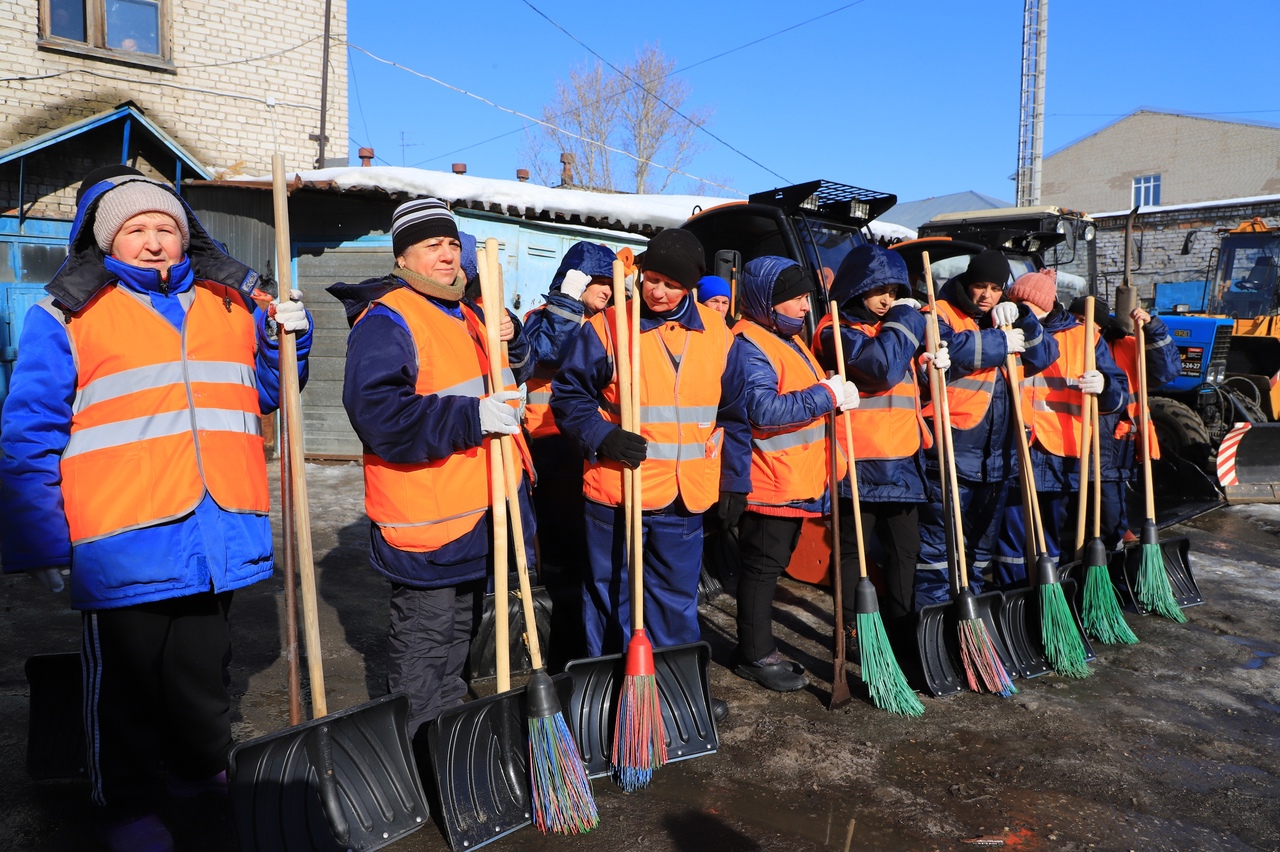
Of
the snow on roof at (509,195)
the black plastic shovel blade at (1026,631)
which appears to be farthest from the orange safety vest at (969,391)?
the snow on roof at (509,195)

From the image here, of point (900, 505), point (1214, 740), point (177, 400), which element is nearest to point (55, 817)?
point (177, 400)

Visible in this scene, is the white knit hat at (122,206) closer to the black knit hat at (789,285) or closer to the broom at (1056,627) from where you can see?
the black knit hat at (789,285)

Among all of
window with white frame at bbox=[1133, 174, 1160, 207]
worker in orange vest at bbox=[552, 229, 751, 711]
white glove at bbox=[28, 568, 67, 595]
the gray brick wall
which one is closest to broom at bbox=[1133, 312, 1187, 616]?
worker in orange vest at bbox=[552, 229, 751, 711]

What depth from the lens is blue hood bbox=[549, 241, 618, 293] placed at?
4453mm

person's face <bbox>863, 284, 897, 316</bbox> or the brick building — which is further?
the brick building

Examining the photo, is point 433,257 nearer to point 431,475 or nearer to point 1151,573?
point 431,475

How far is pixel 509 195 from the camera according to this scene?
1027 cm

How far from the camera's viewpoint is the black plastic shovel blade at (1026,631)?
13.1 ft

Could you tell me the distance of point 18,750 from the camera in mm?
3178

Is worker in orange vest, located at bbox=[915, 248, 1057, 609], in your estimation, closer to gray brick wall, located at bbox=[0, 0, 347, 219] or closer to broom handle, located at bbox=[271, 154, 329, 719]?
broom handle, located at bbox=[271, 154, 329, 719]

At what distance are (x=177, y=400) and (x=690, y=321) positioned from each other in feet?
5.74

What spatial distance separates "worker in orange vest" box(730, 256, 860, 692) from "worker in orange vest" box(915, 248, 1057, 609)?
2.78 feet

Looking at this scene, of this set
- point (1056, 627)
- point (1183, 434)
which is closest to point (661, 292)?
point (1056, 627)

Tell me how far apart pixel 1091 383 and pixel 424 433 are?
3.53 meters
